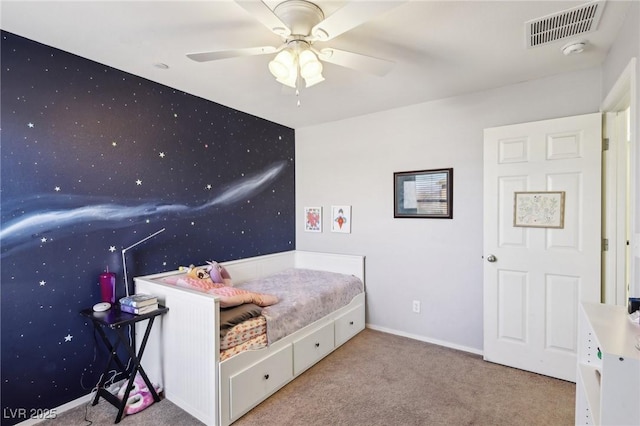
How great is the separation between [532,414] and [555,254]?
118 cm

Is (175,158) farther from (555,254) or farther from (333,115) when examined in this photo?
(555,254)

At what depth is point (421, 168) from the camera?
10.5 ft

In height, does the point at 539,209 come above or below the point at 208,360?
above

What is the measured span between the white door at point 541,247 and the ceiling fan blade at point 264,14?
2070mm

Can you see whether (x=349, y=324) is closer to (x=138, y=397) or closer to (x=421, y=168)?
(x=421, y=168)

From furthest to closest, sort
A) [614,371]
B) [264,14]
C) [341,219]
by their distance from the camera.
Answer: [341,219] → [264,14] → [614,371]

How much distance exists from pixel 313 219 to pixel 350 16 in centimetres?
283

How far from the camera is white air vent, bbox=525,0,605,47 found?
173cm

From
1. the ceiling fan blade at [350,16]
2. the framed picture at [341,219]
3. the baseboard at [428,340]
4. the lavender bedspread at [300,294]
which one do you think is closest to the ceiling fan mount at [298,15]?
the ceiling fan blade at [350,16]

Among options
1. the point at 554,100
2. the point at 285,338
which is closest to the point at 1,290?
the point at 285,338

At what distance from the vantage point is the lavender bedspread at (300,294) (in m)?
2.39

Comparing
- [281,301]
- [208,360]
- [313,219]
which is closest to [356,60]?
[281,301]

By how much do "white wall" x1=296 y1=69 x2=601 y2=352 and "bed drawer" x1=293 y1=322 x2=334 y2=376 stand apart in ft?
2.76

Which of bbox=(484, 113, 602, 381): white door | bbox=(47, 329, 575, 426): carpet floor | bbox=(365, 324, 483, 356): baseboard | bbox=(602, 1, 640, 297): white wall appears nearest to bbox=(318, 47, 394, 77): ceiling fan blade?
Result: bbox=(602, 1, 640, 297): white wall
